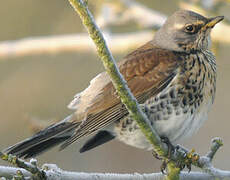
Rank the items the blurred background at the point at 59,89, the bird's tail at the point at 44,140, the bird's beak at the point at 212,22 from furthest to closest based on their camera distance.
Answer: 1. the blurred background at the point at 59,89
2. the bird's beak at the point at 212,22
3. the bird's tail at the point at 44,140

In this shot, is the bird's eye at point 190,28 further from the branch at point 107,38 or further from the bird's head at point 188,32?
the branch at point 107,38

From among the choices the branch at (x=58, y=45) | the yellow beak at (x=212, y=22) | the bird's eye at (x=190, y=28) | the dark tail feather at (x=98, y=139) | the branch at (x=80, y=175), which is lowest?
the branch at (x=80, y=175)

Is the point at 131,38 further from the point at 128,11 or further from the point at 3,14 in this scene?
the point at 3,14

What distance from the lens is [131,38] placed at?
5746mm

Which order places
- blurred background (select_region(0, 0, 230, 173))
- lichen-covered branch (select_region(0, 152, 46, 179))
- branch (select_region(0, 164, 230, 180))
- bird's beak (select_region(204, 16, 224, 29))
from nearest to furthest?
lichen-covered branch (select_region(0, 152, 46, 179))
branch (select_region(0, 164, 230, 180))
bird's beak (select_region(204, 16, 224, 29))
blurred background (select_region(0, 0, 230, 173))

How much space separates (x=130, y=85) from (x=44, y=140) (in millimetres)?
736

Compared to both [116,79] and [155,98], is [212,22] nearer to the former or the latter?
[155,98]

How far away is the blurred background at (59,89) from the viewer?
261 inches

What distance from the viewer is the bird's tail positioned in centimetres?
382

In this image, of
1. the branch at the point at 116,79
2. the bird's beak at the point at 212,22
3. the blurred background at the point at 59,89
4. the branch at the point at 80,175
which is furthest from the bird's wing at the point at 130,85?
the blurred background at the point at 59,89

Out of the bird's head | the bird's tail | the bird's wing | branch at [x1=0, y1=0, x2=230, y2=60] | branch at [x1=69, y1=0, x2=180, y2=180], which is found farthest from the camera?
branch at [x1=0, y1=0, x2=230, y2=60]

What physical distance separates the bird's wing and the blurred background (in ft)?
7.08

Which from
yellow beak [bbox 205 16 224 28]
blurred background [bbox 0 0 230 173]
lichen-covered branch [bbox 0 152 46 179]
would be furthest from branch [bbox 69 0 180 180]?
blurred background [bbox 0 0 230 173]

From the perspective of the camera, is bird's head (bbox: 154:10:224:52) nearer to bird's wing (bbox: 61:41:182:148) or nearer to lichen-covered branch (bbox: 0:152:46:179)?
bird's wing (bbox: 61:41:182:148)
